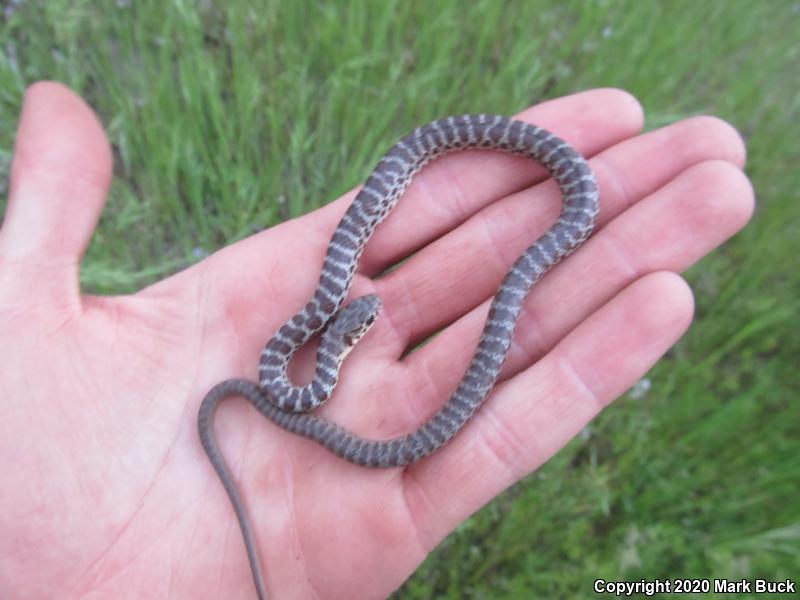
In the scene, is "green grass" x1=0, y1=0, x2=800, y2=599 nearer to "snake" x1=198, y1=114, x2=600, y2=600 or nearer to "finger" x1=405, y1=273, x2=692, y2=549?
"snake" x1=198, y1=114, x2=600, y2=600

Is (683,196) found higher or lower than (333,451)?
higher

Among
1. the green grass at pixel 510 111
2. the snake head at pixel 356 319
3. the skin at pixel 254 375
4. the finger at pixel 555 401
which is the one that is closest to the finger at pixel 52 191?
the skin at pixel 254 375

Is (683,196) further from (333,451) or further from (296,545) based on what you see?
(296,545)

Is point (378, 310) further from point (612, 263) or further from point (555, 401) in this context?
point (612, 263)

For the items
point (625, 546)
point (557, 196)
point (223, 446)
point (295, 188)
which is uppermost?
point (557, 196)

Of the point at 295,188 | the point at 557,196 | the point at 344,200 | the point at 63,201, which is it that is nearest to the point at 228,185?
the point at 295,188

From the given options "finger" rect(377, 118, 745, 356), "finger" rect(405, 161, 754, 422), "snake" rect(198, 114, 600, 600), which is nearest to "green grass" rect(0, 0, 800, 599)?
"snake" rect(198, 114, 600, 600)

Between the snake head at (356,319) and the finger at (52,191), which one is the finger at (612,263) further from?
the finger at (52,191)
